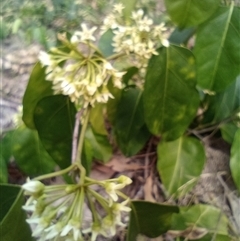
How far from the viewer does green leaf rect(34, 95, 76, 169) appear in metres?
0.60

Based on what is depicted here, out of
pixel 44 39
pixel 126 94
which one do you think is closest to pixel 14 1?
pixel 44 39

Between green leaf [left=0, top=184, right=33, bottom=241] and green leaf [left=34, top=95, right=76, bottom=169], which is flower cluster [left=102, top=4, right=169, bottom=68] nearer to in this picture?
green leaf [left=34, top=95, right=76, bottom=169]

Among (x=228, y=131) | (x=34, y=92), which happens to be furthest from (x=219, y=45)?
(x=34, y=92)

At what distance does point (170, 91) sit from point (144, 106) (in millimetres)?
47

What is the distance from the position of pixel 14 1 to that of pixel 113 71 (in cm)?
86

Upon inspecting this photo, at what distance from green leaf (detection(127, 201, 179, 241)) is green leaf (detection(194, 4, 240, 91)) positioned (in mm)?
213

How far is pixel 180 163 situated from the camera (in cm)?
75

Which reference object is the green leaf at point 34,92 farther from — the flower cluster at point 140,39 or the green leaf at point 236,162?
the green leaf at point 236,162

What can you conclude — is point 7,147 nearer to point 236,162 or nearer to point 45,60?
point 45,60

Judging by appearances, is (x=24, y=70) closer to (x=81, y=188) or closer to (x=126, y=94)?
(x=126, y=94)

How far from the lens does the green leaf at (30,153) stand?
2.44 ft

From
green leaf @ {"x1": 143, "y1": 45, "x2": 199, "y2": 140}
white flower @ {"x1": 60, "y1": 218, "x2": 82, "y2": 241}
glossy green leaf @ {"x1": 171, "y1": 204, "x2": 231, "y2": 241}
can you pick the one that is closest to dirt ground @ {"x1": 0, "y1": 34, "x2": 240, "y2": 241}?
glossy green leaf @ {"x1": 171, "y1": 204, "x2": 231, "y2": 241}

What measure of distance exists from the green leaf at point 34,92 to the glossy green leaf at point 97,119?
111 millimetres

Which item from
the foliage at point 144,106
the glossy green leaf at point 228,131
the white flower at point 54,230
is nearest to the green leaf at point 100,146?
the foliage at point 144,106
